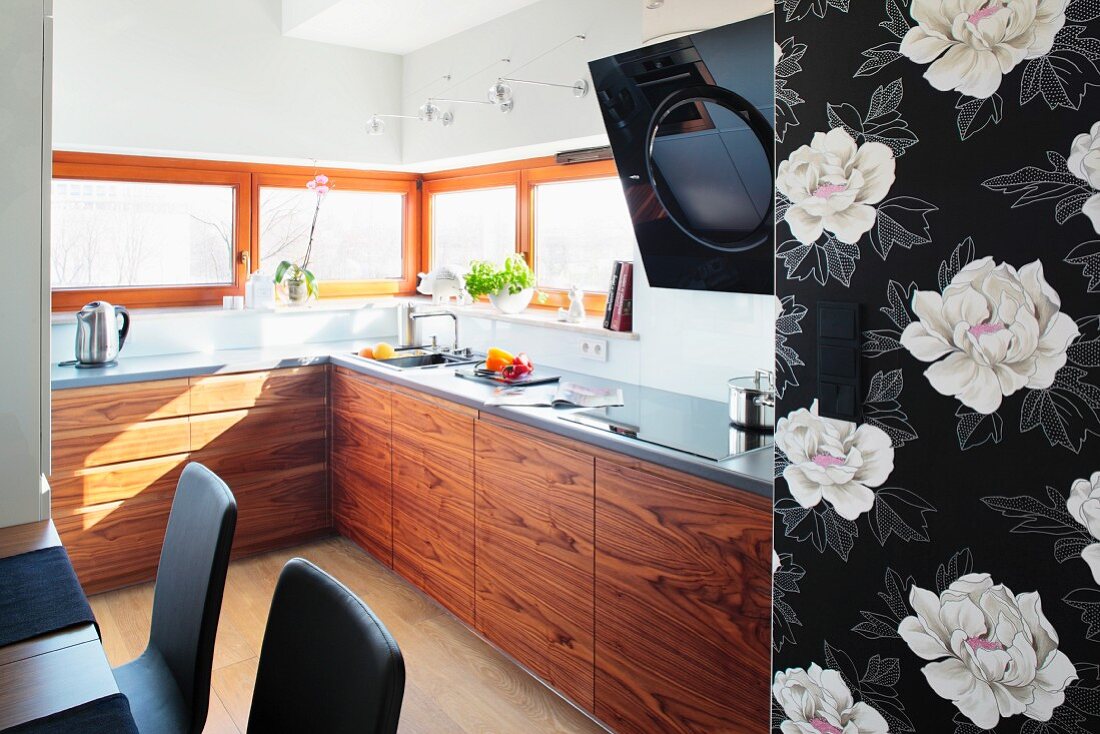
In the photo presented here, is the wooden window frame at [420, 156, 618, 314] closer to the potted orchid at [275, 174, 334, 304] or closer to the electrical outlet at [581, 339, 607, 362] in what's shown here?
the electrical outlet at [581, 339, 607, 362]

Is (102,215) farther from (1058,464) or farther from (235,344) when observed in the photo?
(1058,464)

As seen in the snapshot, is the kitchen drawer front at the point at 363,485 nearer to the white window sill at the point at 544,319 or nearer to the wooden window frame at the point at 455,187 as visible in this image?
the white window sill at the point at 544,319

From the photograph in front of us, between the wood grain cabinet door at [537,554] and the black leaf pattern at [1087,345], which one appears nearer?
the black leaf pattern at [1087,345]

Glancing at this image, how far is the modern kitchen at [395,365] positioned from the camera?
1.58 m

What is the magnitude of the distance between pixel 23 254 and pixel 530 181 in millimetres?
Result: 2203

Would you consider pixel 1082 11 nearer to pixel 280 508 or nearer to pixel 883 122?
pixel 883 122

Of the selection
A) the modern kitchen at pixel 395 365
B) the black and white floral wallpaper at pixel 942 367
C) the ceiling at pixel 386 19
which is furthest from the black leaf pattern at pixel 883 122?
the ceiling at pixel 386 19

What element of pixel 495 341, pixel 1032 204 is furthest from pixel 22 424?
pixel 495 341

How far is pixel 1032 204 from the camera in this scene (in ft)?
3.59

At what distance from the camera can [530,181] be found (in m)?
3.47

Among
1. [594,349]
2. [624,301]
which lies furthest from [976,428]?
[594,349]

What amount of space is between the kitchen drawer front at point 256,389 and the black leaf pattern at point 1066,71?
2897mm

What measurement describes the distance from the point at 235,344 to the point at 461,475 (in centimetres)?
157

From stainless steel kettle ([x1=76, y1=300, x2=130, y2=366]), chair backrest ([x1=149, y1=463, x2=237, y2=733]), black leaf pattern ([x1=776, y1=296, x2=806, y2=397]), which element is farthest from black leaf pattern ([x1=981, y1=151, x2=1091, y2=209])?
stainless steel kettle ([x1=76, y1=300, x2=130, y2=366])
